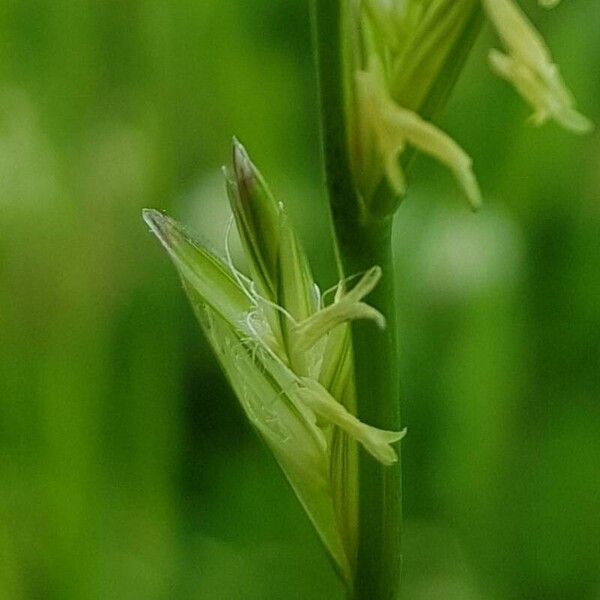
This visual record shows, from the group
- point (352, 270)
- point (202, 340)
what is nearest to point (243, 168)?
point (352, 270)

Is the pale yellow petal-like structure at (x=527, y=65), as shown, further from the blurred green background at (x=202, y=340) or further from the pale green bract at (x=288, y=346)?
the blurred green background at (x=202, y=340)

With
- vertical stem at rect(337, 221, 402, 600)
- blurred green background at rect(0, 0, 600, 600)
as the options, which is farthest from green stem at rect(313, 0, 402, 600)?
blurred green background at rect(0, 0, 600, 600)

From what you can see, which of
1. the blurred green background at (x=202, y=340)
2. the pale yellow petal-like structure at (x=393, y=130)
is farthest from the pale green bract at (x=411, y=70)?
the blurred green background at (x=202, y=340)

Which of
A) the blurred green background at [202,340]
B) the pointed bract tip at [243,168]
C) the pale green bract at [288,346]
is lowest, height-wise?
the blurred green background at [202,340]

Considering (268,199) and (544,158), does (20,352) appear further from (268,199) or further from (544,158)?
(268,199)

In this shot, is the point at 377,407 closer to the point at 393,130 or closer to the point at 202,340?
the point at 393,130

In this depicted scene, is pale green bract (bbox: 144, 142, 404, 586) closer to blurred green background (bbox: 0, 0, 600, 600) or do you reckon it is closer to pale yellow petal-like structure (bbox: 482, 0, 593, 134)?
pale yellow petal-like structure (bbox: 482, 0, 593, 134)
